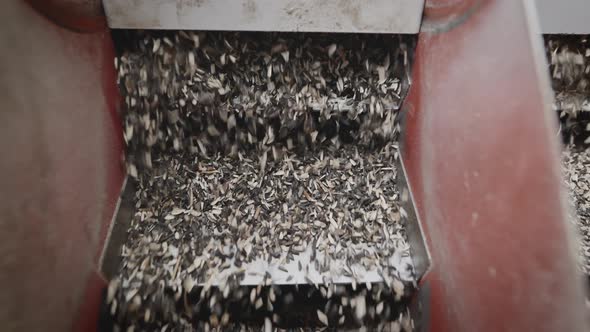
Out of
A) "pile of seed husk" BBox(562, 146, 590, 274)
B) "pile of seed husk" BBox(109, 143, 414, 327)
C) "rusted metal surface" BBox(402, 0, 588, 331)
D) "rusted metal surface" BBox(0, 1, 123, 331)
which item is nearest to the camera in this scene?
"rusted metal surface" BBox(402, 0, 588, 331)

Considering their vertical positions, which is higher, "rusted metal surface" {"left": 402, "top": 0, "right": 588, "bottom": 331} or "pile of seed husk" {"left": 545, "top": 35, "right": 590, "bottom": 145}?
"pile of seed husk" {"left": 545, "top": 35, "right": 590, "bottom": 145}

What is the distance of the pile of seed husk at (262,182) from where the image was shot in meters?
1.21

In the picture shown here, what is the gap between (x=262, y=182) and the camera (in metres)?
1.45

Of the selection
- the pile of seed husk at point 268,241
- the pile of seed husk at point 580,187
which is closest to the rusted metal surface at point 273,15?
the pile of seed husk at point 268,241

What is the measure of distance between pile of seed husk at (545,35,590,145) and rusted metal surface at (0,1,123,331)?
1.46 meters

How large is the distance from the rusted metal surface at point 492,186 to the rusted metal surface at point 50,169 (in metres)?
0.93

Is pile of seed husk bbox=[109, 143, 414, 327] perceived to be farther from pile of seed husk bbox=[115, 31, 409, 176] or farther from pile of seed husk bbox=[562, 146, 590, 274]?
pile of seed husk bbox=[562, 146, 590, 274]

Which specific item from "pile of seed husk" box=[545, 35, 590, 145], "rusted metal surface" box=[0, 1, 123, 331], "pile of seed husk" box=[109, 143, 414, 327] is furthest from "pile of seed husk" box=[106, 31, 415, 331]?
"pile of seed husk" box=[545, 35, 590, 145]

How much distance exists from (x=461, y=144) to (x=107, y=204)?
1.00m

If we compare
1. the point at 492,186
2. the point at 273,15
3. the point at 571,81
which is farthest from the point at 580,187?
the point at 273,15

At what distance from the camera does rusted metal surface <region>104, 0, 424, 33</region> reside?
1271mm

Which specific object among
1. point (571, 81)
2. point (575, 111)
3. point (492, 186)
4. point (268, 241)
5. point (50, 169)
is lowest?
point (268, 241)

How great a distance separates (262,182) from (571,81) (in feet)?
3.75

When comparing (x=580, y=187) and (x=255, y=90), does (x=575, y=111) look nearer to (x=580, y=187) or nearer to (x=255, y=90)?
(x=580, y=187)
